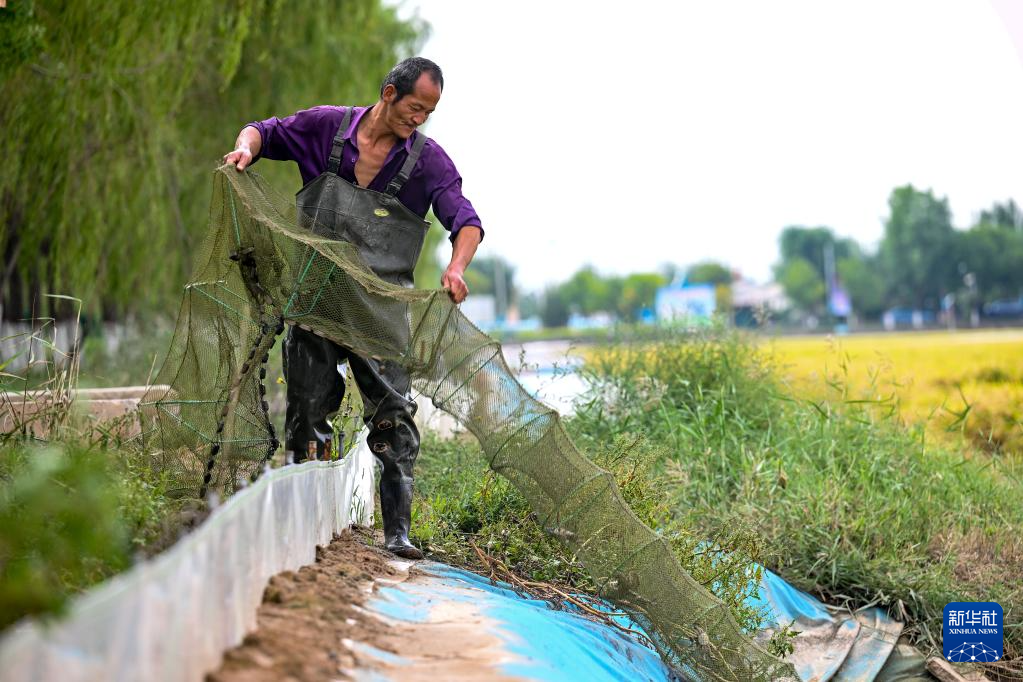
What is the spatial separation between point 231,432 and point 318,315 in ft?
2.03

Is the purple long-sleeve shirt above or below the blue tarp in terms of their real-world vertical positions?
above

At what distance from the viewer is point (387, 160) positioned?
200 inches

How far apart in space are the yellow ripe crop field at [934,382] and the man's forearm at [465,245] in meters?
5.96

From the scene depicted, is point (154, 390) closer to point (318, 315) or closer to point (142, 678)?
point (318, 315)

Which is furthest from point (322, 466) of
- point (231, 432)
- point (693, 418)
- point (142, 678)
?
point (693, 418)

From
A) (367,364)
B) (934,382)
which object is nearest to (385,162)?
(367,364)

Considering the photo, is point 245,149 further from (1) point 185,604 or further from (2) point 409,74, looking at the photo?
(1) point 185,604

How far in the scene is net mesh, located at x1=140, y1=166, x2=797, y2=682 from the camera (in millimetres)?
4742

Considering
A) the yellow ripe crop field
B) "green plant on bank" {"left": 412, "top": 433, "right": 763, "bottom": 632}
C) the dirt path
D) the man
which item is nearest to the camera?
the dirt path

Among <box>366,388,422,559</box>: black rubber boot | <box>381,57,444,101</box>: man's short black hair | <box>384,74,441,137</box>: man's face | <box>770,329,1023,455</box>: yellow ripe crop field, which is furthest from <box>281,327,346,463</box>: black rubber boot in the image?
<box>770,329,1023,455</box>: yellow ripe crop field

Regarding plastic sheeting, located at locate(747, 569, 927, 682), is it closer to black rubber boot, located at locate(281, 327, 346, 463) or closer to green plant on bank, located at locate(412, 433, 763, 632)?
green plant on bank, located at locate(412, 433, 763, 632)

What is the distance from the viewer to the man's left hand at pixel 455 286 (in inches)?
186

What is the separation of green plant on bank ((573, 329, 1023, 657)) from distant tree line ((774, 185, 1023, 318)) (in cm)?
1581

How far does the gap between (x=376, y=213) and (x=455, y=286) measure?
57 cm
